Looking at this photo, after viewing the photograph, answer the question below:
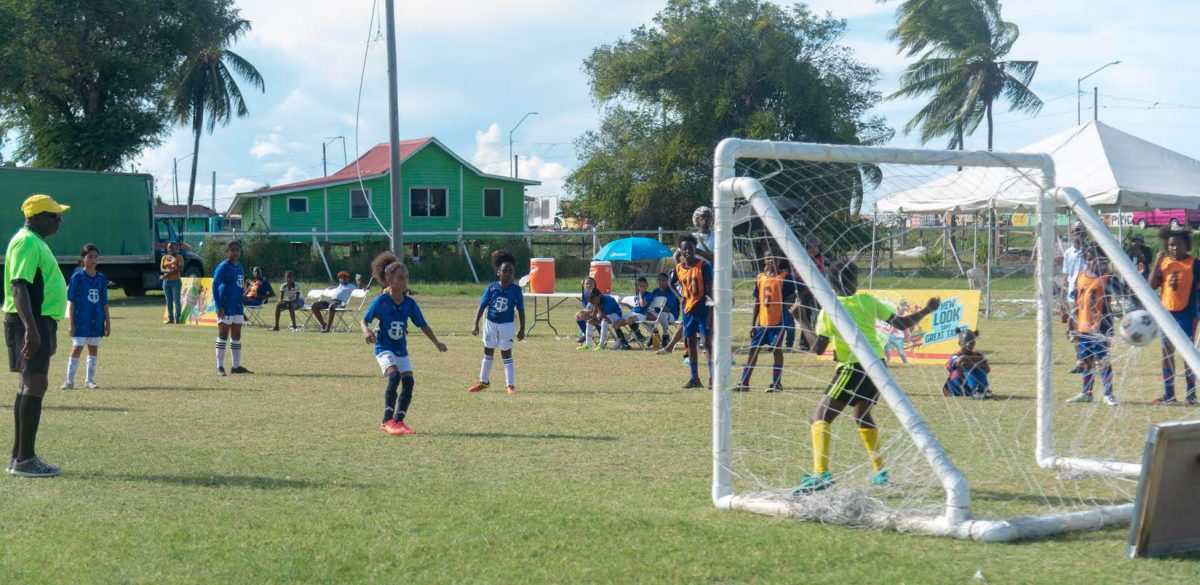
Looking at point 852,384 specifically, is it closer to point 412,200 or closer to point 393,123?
point 393,123

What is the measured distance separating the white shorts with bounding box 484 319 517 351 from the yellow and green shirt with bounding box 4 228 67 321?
553cm

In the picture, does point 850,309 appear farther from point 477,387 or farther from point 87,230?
point 87,230

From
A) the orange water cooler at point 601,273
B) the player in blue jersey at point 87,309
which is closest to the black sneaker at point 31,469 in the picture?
the player in blue jersey at point 87,309

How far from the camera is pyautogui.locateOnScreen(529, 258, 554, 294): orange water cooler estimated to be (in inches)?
938

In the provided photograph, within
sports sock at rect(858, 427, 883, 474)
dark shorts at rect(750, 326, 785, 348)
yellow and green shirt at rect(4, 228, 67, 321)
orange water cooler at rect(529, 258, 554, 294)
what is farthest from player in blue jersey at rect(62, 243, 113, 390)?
orange water cooler at rect(529, 258, 554, 294)

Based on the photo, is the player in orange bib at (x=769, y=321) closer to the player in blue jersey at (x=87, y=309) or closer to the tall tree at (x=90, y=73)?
the player in blue jersey at (x=87, y=309)

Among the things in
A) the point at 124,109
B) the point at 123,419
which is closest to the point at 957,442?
the point at 123,419

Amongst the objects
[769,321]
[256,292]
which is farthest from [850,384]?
[256,292]

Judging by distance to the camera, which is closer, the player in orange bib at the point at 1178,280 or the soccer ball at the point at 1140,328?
the soccer ball at the point at 1140,328

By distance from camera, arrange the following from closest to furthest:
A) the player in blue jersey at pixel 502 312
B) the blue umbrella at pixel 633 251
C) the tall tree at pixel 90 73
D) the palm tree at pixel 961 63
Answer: the player in blue jersey at pixel 502 312
the blue umbrella at pixel 633 251
the tall tree at pixel 90 73
the palm tree at pixel 961 63

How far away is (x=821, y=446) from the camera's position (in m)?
7.38

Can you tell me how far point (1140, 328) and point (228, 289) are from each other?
449 inches

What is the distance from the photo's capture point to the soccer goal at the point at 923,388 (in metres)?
6.62

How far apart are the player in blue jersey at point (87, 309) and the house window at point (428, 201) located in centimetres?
3481
